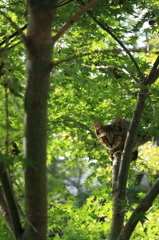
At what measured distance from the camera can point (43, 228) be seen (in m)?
1.47

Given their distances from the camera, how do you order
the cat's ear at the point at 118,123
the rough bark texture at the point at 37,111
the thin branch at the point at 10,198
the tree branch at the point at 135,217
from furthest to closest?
the cat's ear at the point at 118,123 → the tree branch at the point at 135,217 → the thin branch at the point at 10,198 → the rough bark texture at the point at 37,111

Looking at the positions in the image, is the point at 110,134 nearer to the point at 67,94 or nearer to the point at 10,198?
the point at 67,94

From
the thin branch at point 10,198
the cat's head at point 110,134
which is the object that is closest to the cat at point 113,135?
the cat's head at point 110,134

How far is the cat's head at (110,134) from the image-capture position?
4.86 metres

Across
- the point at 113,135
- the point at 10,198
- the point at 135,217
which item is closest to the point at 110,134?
the point at 113,135

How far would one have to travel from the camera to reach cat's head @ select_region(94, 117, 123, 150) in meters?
4.86

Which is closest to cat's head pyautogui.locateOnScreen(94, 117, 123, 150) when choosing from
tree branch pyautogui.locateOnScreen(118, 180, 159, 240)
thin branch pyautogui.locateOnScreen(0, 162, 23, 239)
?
tree branch pyautogui.locateOnScreen(118, 180, 159, 240)

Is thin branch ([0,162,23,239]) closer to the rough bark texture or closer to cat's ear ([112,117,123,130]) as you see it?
the rough bark texture

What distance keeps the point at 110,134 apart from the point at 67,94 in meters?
0.90

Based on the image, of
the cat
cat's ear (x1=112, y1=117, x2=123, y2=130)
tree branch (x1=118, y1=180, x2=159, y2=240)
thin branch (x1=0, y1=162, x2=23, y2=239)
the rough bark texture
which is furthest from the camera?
the cat

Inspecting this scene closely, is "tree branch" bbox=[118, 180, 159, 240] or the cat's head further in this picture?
the cat's head

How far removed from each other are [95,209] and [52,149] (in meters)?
1.23

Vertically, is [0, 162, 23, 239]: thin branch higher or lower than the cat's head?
lower

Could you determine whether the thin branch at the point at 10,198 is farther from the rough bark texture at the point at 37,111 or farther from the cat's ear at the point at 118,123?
the cat's ear at the point at 118,123
